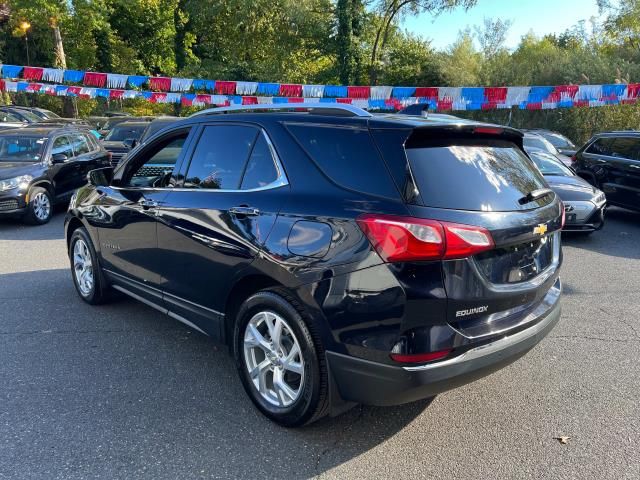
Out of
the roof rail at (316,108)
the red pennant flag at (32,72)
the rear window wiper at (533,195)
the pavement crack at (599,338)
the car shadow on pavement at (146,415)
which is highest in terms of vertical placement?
the red pennant flag at (32,72)

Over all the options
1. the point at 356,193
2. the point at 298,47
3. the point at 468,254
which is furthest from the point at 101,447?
the point at 298,47

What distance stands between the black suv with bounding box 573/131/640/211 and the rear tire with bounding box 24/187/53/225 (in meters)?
10.5

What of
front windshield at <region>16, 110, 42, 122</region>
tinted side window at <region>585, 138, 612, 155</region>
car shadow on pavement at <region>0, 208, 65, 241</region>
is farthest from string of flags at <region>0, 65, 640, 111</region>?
car shadow on pavement at <region>0, 208, 65, 241</region>

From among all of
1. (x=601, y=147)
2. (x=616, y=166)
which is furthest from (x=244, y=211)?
(x=601, y=147)

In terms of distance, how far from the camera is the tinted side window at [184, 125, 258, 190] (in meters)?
3.31

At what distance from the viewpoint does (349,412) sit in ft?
10.4

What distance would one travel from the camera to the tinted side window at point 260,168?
306cm

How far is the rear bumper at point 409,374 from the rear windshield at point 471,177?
755 millimetres

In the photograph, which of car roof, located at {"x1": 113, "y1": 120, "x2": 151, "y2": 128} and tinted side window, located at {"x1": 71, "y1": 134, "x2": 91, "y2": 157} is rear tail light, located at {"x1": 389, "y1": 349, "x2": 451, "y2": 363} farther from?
car roof, located at {"x1": 113, "y1": 120, "x2": 151, "y2": 128}

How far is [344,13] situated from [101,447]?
28.0 meters

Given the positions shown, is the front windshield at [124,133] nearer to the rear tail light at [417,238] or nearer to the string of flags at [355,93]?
the string of flags at [355,93]

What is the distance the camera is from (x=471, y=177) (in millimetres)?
2730

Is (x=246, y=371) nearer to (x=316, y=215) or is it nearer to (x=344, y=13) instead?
(x=316, y=215)

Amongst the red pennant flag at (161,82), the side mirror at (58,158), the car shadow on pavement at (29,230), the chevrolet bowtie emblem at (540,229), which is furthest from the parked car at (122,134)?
the chevrolet bowtie emblem at (540,229)
